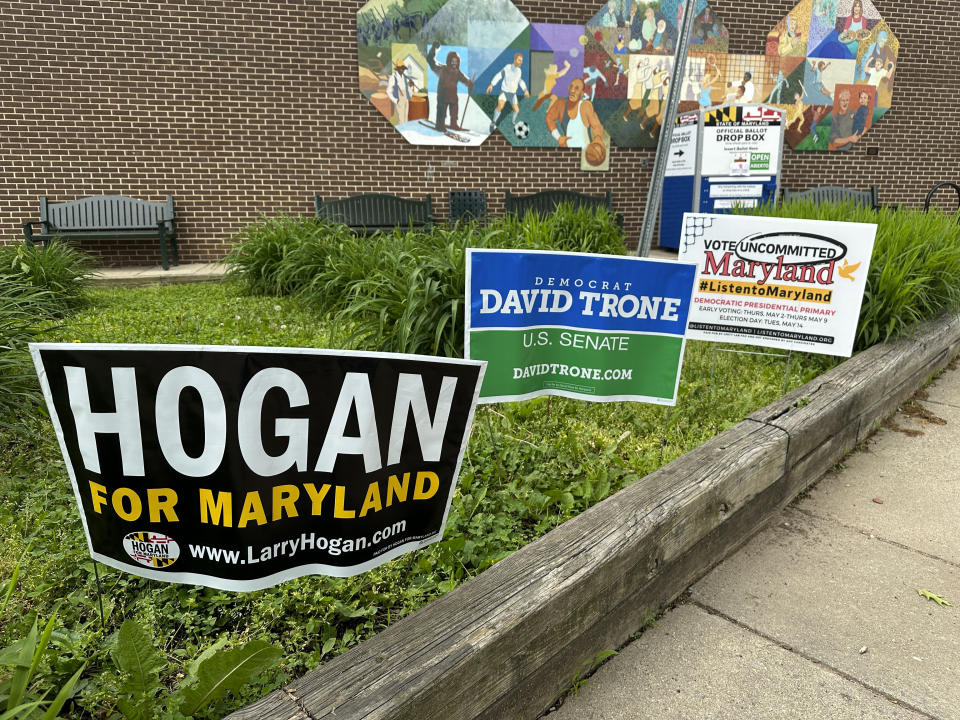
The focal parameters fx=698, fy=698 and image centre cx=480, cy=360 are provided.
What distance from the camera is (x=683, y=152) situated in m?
10.2

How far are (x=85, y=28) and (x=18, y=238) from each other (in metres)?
2.88

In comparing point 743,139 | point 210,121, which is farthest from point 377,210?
point 743,139

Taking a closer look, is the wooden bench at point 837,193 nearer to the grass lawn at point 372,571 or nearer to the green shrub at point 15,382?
the grass lawn at point 372,571

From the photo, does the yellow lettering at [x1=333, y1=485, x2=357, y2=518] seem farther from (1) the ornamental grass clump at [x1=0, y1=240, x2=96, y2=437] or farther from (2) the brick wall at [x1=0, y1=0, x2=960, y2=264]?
(2) the brick wall at [x1=0, y1=0, x2=960, y2=264]

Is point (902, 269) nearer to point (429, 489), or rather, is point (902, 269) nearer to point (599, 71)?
point (429, 489)

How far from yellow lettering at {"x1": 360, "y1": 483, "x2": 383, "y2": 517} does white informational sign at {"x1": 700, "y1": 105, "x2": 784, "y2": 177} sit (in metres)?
9.13

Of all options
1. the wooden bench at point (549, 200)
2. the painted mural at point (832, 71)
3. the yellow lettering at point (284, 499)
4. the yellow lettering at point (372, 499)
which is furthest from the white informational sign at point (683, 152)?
the yellow lettering at point (284, 499)

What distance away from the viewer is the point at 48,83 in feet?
29.6

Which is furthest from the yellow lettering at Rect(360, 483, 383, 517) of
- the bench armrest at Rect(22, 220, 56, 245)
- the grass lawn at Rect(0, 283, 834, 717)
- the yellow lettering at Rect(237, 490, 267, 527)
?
the bench armrest at Rect(22, 220, 56, 245)

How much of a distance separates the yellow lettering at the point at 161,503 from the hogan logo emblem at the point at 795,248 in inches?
138

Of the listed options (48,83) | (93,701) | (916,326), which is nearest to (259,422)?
(93,701)

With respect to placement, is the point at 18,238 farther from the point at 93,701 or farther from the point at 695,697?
the point at 695,697

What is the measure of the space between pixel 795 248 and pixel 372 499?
318 centimetres

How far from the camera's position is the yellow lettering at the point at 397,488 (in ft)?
6.09
